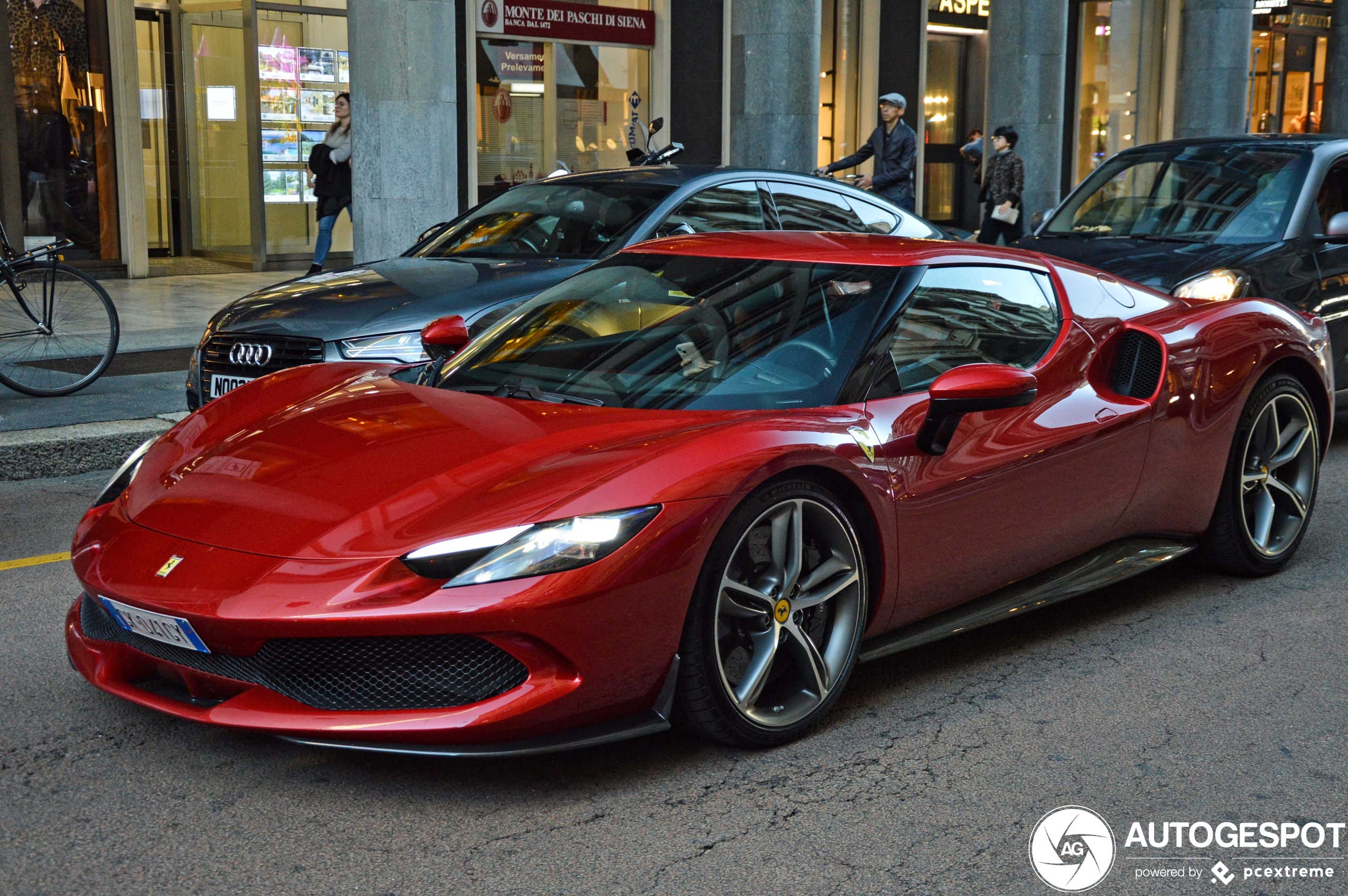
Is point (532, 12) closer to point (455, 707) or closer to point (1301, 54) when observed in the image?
point (455, 707)

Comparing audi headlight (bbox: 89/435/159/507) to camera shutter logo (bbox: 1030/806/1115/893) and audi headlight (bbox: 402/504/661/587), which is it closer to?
audi headlight (bbox: 402/504/661/587)

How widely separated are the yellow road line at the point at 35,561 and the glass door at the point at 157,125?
11.8 metres

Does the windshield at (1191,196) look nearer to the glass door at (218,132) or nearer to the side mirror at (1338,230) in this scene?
the side mirror at (1338,230)

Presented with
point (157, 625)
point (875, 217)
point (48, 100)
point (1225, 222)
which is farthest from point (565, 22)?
point (157, 625)

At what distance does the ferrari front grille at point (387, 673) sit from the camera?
323cm

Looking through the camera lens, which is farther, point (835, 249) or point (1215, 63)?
point (1215, 63)

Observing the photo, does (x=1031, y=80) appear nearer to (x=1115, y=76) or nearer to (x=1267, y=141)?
(x=1115, y=76)

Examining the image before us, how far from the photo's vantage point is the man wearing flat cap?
44.4ft

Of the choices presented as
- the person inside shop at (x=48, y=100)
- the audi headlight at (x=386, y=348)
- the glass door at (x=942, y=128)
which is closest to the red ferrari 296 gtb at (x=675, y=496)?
the audi headlight at (x=386, y=348)

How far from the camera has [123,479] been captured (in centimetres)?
416

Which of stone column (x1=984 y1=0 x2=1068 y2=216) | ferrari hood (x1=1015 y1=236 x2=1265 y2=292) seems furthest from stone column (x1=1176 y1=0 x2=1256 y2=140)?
ferrari hood (x1=1015 y1=236 x2=1265 y2=292)

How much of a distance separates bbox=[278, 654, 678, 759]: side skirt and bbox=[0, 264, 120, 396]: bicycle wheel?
620 cm

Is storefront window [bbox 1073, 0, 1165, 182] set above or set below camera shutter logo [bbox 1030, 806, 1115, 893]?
above

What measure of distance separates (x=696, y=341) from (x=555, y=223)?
404cm
